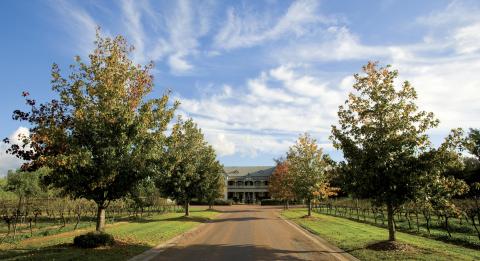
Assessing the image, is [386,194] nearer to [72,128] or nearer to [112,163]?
[112,163]

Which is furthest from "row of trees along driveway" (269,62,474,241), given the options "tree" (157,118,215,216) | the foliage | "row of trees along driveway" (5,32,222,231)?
the foliage

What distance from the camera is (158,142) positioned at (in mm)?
16828

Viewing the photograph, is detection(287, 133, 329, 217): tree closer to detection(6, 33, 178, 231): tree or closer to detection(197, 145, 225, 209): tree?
detection(197, 145, 225, 209): tree

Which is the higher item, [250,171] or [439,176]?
[250,171]

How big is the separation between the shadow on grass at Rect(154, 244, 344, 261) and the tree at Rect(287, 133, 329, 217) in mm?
23241

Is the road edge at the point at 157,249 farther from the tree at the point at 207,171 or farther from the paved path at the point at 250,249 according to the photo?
the tree at the point at 207,171

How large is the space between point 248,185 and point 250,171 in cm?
538

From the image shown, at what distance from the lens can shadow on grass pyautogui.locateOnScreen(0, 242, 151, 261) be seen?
1303cm

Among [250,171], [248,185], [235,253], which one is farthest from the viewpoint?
[250,171]

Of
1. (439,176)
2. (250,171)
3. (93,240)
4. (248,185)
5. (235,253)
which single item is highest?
(250,171)

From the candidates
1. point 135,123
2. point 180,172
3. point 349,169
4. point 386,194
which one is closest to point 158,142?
point 135,123

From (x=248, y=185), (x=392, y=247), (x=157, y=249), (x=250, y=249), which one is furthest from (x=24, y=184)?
(x=248, y=185)

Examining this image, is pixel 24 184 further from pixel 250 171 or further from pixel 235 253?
pixel 250 171

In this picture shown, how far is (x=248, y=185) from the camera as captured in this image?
116 metres
